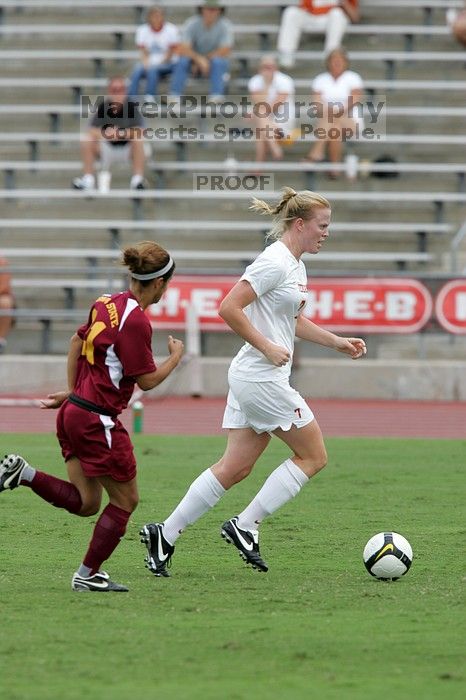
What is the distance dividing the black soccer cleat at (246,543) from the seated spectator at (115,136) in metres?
14.5

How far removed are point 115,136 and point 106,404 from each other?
15548 mm

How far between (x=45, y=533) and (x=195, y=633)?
3.01 metres

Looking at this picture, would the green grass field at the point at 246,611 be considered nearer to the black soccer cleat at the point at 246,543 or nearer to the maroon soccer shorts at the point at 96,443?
the black soccer cleat at the point at 246,543

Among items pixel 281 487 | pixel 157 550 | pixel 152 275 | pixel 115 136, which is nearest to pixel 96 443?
pixel 152 275

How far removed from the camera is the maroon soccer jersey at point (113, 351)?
633 cm

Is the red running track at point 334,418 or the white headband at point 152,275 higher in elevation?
the white headband at point 152,275

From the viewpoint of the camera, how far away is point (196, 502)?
714cm

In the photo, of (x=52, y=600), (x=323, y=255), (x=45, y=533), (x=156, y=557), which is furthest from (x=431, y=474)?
(x=323, y=255)

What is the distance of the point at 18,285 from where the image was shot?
19.7m

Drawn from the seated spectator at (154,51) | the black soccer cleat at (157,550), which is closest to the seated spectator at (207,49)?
the seated spectator at (154,51)

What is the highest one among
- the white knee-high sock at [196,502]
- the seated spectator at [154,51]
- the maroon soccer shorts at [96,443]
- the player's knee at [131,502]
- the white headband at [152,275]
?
the seated spectator at [154,51]

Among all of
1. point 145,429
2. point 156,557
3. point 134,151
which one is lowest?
point 145,429

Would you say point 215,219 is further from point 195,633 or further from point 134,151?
point 195,633

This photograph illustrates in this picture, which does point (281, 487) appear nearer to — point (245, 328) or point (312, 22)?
point (245, 328)
